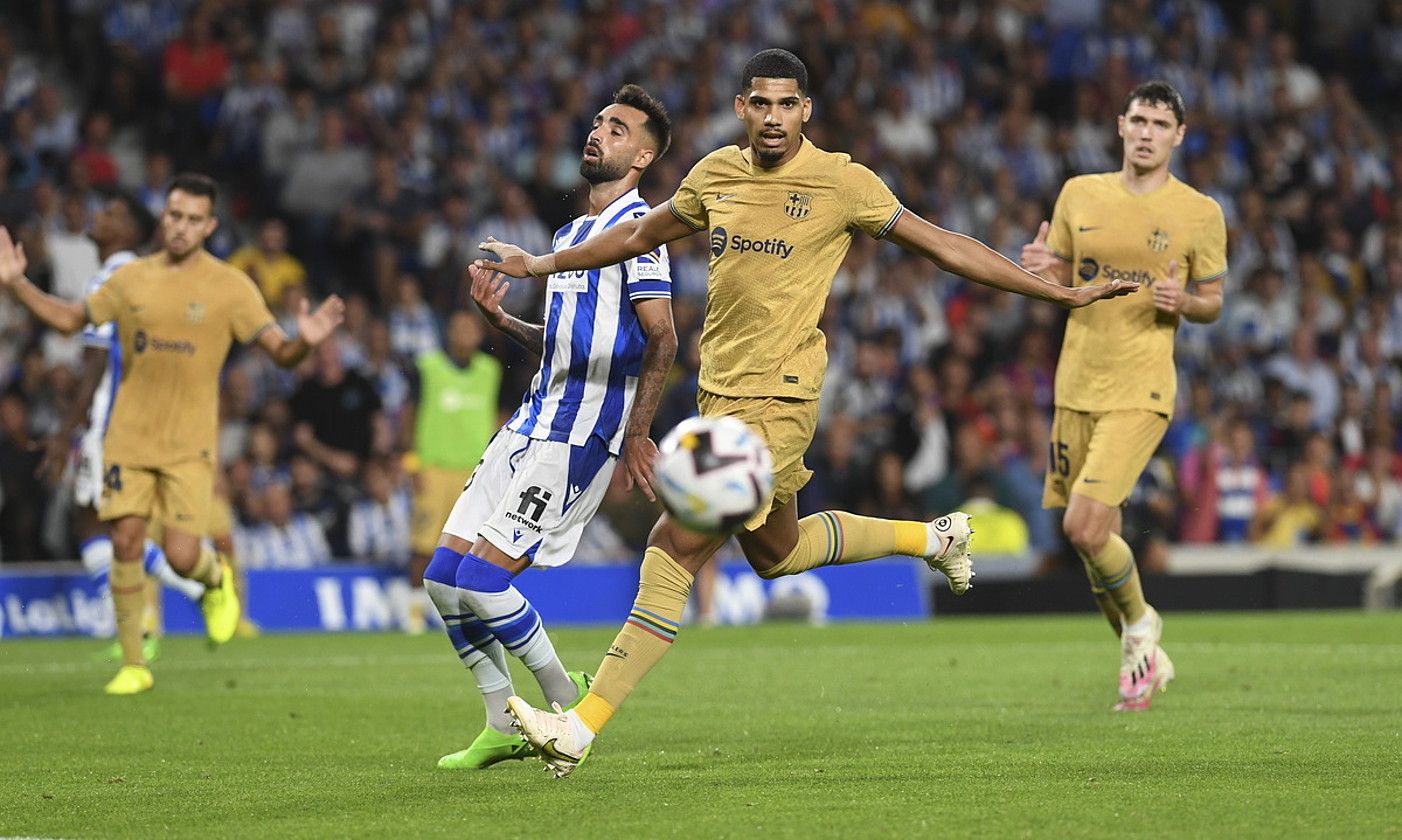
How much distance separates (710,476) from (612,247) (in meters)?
1.42

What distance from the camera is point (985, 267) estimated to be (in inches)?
282

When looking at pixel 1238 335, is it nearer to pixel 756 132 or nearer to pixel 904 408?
pixel 904 408

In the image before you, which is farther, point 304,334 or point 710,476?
point 304,334

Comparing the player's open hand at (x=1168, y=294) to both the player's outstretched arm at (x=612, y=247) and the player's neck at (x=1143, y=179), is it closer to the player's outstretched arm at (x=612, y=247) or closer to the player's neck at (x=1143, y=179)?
the player's neck at (x=1143, y=179)

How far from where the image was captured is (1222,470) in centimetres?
1981

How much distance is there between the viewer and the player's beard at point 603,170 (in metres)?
8.02

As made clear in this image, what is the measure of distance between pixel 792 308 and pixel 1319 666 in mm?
5635

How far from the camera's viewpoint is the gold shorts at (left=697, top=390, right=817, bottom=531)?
24.0 ft

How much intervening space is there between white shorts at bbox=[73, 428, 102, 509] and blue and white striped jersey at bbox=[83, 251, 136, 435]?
119 mm

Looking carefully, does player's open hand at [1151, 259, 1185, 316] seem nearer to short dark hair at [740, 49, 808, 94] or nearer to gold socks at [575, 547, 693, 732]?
short dark hair at [740, 49, 808, 94]

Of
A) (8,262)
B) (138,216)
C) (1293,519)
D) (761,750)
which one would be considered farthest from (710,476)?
(1293,519)

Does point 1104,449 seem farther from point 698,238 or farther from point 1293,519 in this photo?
point 698,238

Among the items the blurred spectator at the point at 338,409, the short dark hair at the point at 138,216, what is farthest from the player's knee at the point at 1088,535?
the blurred spectator at the point at 338,409

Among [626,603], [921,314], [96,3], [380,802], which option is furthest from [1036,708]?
[96,3]
